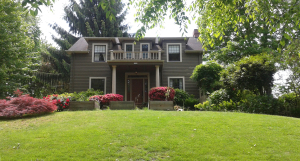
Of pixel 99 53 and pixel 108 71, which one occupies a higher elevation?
pixel 99 53

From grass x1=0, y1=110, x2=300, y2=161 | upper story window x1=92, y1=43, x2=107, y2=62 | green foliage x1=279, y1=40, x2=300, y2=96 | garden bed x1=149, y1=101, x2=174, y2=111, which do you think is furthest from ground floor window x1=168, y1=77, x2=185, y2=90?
grass x1=0, y1=110, x2=300, y2=161

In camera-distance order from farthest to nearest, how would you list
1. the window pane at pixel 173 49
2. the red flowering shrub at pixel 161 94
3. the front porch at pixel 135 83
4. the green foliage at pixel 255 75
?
the window pane at pixel 173 49 → the front porch at pixel 135 83 → the red flowering shrub at pixel 161 94 → the green foliage at pixel 255 75

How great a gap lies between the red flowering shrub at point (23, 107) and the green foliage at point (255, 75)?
9.48 m

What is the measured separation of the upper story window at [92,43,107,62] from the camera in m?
19.0

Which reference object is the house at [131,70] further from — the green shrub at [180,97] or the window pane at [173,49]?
the green shrub at [180,97]

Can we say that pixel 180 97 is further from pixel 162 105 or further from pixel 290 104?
pixel 290 104

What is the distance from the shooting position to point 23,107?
9859 mm

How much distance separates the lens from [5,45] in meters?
14.8

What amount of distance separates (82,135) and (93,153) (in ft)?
4.61

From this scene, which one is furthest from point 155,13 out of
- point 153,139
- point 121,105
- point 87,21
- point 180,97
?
point 87,21

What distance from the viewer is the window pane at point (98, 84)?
60.8ft

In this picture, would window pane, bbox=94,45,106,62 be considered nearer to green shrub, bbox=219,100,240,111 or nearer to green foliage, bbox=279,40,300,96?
green shrub, bbox=219,100,240,111

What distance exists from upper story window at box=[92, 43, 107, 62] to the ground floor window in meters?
5.92

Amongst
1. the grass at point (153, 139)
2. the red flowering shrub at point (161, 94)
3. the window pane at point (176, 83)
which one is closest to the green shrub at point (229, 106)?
the grass at point (153, 139)
